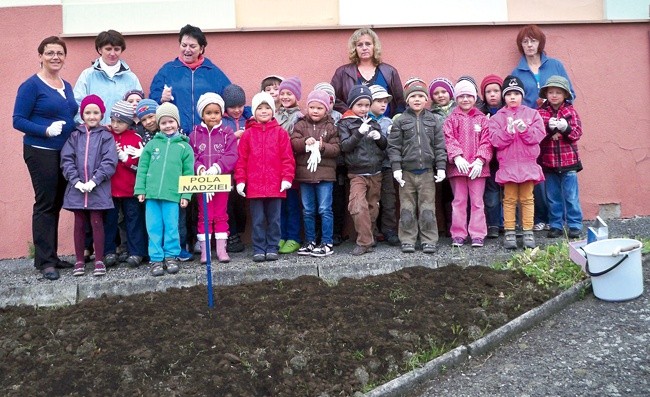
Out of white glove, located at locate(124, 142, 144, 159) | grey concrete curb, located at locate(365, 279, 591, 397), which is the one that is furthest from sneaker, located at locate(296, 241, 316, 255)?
grey concrete curb, located at locate(365, 279, 591, 397)

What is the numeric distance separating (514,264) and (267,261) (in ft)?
7.65

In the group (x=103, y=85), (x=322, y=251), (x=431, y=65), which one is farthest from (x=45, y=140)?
(x=431, y=65)

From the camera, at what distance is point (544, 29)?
801 cm

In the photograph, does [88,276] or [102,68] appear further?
[102,68]

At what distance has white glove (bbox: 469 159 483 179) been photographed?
22.1ft

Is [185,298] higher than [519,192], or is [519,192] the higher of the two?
[519,192]

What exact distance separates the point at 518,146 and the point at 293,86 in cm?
241

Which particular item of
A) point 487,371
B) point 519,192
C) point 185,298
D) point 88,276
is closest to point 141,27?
point 88,276

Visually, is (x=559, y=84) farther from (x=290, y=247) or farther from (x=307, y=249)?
(x=290, y=247)

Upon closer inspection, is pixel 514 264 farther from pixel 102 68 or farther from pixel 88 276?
pixel 102 68

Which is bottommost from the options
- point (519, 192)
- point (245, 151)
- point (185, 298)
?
point (185, 298)

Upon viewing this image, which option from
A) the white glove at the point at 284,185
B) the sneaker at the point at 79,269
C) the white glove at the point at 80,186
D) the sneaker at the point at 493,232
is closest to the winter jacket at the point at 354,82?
the white glove at the point at 284,185

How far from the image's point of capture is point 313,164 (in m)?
6.72

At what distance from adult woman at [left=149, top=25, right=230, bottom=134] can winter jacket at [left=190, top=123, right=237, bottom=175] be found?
0.47 metres
